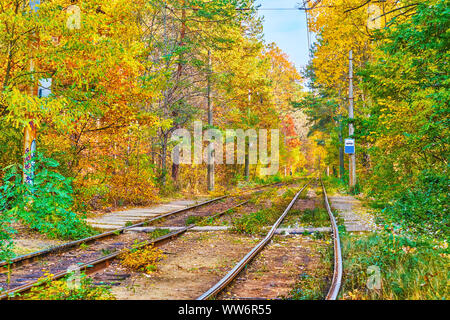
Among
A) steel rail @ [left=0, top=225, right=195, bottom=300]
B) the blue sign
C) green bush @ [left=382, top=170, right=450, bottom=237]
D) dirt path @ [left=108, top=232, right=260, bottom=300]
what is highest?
the blue sign

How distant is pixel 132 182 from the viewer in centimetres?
1691

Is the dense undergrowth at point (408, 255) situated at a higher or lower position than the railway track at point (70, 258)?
higher

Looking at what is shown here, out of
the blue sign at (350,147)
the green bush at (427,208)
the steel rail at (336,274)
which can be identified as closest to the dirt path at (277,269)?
the steel rail at (336,274)

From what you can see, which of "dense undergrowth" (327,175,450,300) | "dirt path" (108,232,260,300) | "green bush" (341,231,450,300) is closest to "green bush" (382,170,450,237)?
"dense undergrowth" (327,175,450,300)

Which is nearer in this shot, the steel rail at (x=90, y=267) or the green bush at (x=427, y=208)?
the steel rail at (x=90, y=267)

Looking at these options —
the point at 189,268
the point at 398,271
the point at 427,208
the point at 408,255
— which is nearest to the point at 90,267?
the point at 189,268

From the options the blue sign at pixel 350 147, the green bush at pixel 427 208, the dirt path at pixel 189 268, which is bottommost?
the dirt path at pixel 189 268

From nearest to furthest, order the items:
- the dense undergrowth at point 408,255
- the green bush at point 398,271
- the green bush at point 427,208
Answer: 1. the green bush at point 398,271
2. the dense undergrowth at point 408,255
3. the green bush at point 427,208

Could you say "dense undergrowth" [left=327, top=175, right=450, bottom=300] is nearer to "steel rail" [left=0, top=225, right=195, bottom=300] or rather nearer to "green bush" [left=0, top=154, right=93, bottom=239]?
"steel rail" [left=0, top=225, right=195, bottom=300]

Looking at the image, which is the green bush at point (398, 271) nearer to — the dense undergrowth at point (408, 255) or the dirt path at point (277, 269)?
the dense undergrowth at point (408, 255)
